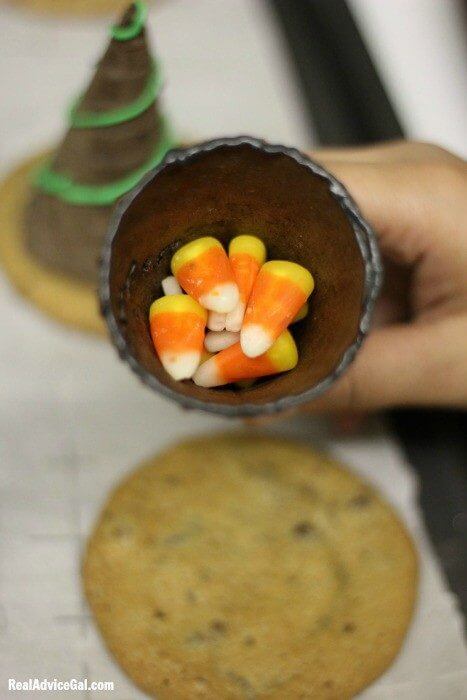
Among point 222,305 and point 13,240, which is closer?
point 222,305

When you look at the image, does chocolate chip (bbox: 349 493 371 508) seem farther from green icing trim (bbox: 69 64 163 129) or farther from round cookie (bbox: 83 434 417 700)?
green icing trim (bbox: 69 64 163 129)

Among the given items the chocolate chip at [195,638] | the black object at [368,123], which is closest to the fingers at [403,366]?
the black object at [368,123]

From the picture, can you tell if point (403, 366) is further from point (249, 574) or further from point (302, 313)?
point (249, 574)

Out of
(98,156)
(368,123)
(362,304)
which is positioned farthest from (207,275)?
(368,123)

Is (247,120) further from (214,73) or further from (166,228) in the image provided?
(166,228)

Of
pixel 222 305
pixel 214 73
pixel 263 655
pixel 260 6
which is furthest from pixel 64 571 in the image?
pixel 260 6

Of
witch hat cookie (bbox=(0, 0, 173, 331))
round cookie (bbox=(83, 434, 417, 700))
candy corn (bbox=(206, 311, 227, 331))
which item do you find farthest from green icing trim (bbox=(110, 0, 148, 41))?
round cookie (bbox=(83, 434, 417, 700))

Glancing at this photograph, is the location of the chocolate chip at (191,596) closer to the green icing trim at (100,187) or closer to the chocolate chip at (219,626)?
the chocolate chip at (219,626)
